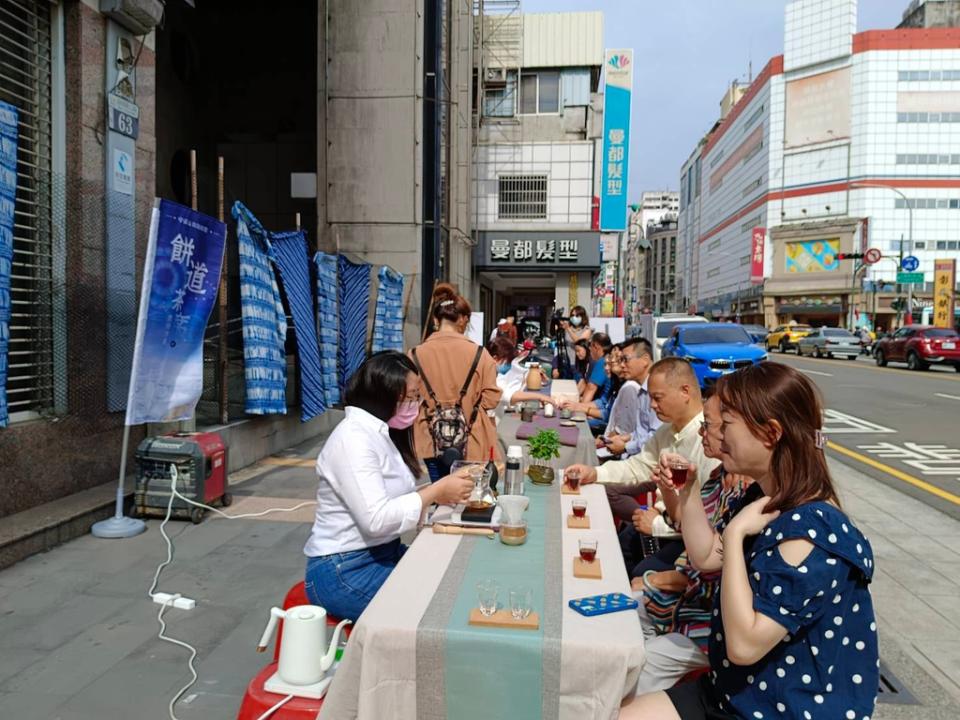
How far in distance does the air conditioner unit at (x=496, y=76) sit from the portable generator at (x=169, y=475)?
2188 cm

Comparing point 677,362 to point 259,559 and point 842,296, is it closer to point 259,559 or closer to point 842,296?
point 259,559

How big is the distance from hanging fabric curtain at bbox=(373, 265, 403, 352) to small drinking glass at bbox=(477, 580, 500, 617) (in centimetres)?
1003

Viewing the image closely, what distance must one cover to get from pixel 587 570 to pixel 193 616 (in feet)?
8.65

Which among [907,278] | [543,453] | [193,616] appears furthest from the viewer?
[907,278]

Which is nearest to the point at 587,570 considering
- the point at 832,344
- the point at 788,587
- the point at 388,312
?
the point at 788,587

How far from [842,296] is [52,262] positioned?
62.6 m

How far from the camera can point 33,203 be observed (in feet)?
17.5

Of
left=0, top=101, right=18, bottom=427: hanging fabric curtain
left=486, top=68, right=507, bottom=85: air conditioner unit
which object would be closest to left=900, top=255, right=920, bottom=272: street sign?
left=486, top=68, right=507, bottom=85: air conditioner unit

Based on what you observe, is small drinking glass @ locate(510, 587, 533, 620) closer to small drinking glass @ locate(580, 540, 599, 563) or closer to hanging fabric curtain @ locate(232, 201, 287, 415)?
small drinking glass @ locate(580, 540, 599, 563)

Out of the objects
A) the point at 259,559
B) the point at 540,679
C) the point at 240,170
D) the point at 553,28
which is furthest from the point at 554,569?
the point at 553,28

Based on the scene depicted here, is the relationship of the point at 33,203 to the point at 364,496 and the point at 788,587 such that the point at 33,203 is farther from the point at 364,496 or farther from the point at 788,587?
the point at 788,587

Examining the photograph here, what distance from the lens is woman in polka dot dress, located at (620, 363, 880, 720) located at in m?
1.76

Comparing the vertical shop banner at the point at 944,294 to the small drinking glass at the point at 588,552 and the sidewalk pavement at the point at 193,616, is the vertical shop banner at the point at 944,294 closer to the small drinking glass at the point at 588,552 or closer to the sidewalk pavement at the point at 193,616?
the sidewalk pavement at the point at 193,616

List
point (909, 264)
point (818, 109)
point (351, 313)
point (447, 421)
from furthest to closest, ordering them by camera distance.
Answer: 1. point (818, 109)
2. point (909, 264)
3. point (351, 313)
4. point (447, 421)
